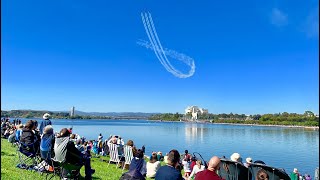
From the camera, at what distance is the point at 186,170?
1552cm

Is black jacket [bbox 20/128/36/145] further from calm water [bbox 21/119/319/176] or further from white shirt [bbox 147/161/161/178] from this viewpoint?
calm water [bbox 21/119/319/176]

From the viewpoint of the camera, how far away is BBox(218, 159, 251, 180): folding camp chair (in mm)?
6965

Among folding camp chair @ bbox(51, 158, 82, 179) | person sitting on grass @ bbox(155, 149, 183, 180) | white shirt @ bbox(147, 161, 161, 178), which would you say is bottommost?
white shirt @ bbox(147, 161, 161, 178)

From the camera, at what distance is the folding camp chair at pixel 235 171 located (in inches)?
274

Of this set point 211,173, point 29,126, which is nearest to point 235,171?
point 211,173

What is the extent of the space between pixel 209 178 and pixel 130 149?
7.82 metres

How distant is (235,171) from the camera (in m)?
7.02

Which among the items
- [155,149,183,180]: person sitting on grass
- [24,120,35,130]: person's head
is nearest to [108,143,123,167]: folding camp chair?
[24,120,35,130]: person's head

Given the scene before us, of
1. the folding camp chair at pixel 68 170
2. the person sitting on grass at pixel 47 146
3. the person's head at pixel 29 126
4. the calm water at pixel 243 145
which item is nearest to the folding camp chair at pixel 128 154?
the person's head at pixel 29 126

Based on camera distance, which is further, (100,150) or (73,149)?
(100,150)

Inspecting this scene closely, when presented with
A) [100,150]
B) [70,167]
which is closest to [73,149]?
[70,167]

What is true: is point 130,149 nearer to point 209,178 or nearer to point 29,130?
point 29,130

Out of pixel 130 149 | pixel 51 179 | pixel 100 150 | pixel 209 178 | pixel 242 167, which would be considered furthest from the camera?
pixel 100 150

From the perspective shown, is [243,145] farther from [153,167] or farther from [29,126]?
[29,126]
